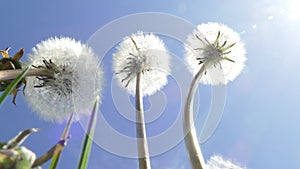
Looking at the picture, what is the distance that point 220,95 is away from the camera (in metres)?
4.18

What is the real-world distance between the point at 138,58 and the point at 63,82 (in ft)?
5.35

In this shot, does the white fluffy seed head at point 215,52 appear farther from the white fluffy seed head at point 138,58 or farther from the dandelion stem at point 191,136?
the dandelion stem at point 191,136

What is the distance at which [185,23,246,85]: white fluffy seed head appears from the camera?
3.99 m

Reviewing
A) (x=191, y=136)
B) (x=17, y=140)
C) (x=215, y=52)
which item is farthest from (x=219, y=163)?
(x=17, y=140)

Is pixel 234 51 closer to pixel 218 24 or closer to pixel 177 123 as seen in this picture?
pixel 218 24

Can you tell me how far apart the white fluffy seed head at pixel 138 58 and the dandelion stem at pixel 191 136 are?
84 cm

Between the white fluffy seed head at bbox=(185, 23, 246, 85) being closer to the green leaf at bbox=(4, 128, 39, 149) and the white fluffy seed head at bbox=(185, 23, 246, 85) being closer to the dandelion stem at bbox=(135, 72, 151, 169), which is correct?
the dandelion stem at bbox=(135, 72, 151, 169)

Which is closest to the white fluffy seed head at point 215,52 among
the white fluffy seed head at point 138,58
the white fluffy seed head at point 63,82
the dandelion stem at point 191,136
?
the white fluffy seed head at point 138,58

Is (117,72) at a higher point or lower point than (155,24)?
lower

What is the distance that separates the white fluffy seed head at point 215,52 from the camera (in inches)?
157

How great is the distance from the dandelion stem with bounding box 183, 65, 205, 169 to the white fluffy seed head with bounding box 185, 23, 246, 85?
0.57 metres

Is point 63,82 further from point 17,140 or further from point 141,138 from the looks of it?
point 17,140

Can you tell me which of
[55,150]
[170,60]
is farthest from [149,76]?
[55,150]

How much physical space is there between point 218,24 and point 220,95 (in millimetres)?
808
